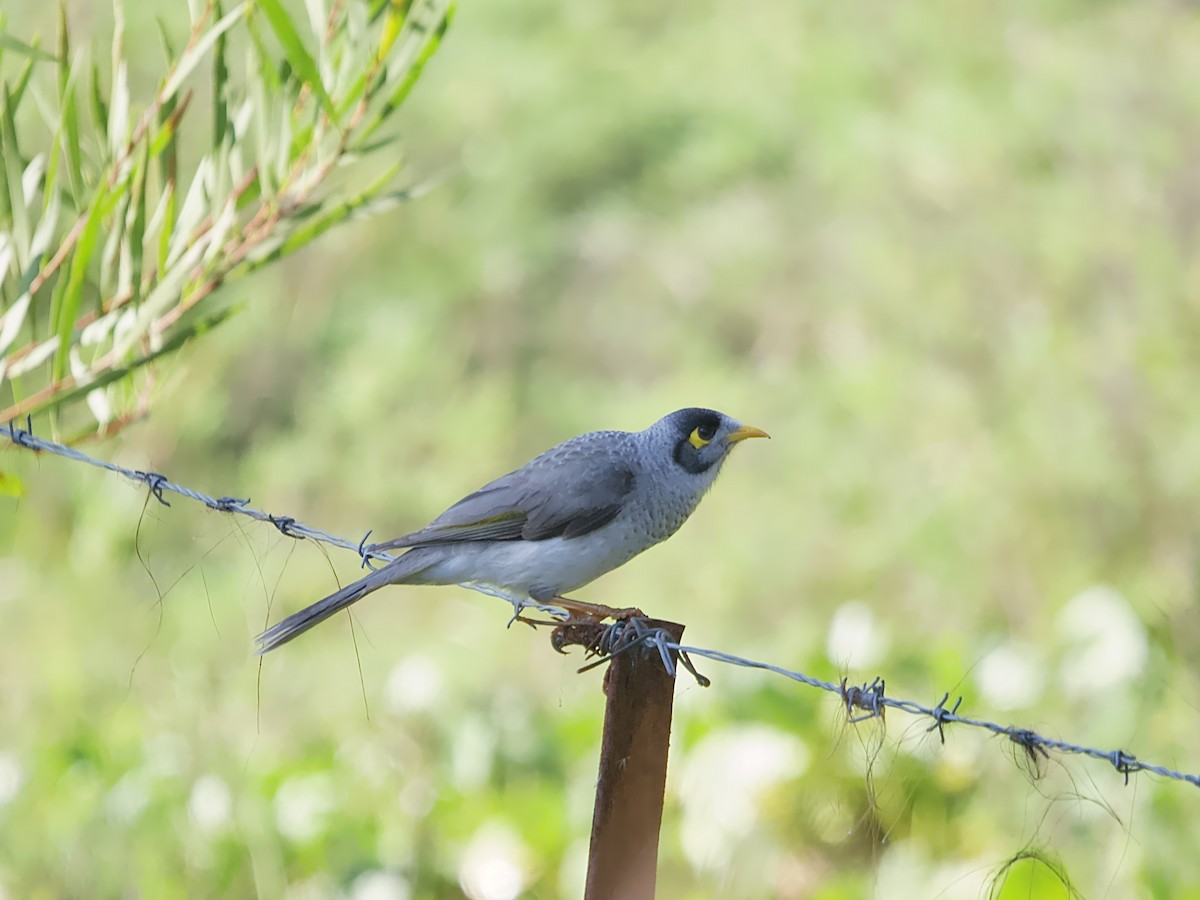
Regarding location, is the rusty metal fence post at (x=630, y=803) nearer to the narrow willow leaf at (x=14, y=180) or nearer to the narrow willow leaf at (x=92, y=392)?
the narrow willow leaf at (x=92, y=392)

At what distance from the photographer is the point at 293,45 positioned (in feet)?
8.25

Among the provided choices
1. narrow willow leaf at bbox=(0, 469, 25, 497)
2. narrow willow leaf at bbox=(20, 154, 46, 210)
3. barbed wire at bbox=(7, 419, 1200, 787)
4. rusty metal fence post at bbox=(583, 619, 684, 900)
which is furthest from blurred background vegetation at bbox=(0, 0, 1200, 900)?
narrow willow leaf at bbox=(0, 469, 25, 497)

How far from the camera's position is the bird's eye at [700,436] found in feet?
14.0

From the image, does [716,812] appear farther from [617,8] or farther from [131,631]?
[617,8]

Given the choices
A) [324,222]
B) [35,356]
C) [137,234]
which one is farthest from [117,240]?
[324,222]

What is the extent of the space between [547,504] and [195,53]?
5.96 ft

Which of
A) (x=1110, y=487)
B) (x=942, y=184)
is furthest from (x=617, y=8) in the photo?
(x=1110, y=487)

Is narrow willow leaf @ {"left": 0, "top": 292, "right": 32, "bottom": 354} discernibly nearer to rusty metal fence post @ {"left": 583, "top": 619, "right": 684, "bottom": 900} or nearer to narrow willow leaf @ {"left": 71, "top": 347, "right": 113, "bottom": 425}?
narrow willow leaf @ {"left": 71, "top": 347, "right": 113, "bottom": 425}

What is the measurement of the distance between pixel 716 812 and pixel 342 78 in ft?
10.5

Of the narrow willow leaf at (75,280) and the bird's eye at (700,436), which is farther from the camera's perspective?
the bird's eye at (700,436)

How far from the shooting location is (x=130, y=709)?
6.43 metres

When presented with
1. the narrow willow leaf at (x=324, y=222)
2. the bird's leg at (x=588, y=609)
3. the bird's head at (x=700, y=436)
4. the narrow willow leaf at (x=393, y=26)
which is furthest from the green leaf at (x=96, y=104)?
the bird's head at (x=700, y=436)

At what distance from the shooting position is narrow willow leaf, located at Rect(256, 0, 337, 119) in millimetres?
2441

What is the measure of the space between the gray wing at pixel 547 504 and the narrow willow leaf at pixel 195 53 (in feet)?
5.22
